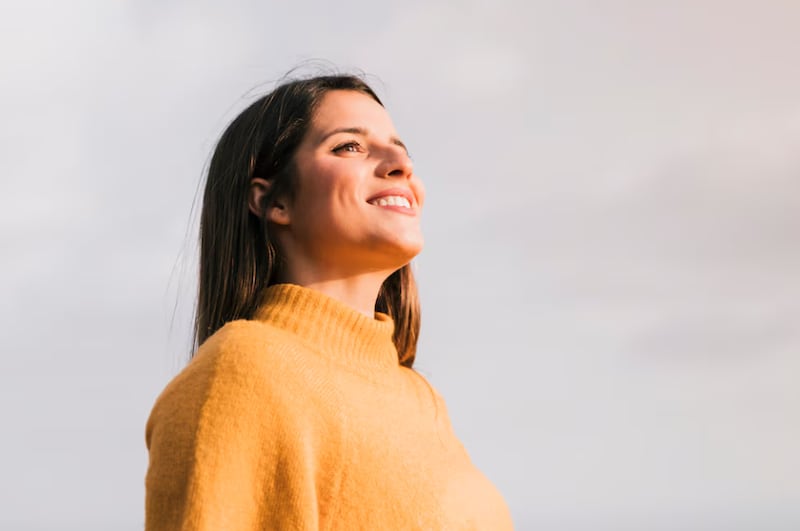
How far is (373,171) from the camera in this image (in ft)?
10.4

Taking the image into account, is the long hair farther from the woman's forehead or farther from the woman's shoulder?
the woman's shoulder

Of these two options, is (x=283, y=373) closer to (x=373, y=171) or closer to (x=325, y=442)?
(x=325, y=442)

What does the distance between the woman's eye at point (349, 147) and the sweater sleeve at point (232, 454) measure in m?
0.86

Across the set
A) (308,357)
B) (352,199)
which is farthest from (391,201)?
(308,357)

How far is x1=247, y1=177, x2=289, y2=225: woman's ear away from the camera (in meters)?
3.21

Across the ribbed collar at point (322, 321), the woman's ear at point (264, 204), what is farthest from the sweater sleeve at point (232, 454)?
the woman's ear at point (264, 204)

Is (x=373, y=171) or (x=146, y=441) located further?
(x=373, y=171)

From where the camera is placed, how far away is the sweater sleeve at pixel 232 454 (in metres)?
2.52

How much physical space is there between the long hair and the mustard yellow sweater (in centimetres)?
13

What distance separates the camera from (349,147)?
3266 millimetres

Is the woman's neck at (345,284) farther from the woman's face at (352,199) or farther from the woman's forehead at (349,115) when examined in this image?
the woman's forehead at (349,115)

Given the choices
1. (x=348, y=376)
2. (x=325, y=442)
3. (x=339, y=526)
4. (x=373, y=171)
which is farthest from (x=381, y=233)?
(x=339, y=526)

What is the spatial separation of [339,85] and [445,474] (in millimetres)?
1426

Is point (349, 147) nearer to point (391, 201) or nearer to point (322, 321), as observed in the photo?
point (391, 201)
